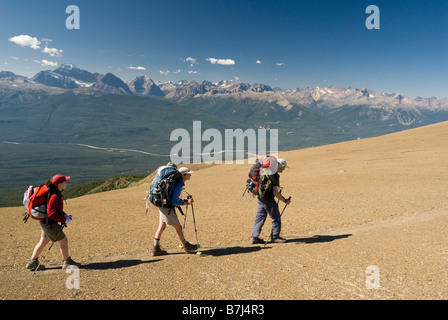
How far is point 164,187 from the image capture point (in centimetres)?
770

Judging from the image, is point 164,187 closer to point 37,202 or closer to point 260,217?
point 37,202

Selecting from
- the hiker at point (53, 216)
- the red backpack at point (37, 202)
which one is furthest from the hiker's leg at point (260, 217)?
the red backpack at point (37, 202)

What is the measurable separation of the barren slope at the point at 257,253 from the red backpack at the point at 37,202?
1594 millimetres

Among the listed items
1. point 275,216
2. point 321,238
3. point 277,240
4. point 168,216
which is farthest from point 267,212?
point 168,216

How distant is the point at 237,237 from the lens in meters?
10.6

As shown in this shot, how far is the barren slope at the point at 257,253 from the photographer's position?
19.8 feet

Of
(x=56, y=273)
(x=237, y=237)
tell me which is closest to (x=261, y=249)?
(x=237, y=237)

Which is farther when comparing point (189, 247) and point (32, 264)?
point (189, 247)

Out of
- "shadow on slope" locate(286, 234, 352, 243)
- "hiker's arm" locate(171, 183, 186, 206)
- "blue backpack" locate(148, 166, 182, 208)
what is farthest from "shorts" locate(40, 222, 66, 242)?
"shadow on slope" locate(286, 234, 352, 243)

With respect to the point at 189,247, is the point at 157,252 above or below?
below

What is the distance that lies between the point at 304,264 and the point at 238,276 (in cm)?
189

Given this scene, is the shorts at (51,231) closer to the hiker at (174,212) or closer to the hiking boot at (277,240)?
the hiker at (174,212)

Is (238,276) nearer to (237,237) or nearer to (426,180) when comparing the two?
(237,237)

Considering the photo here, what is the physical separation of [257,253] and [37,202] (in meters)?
6.14
